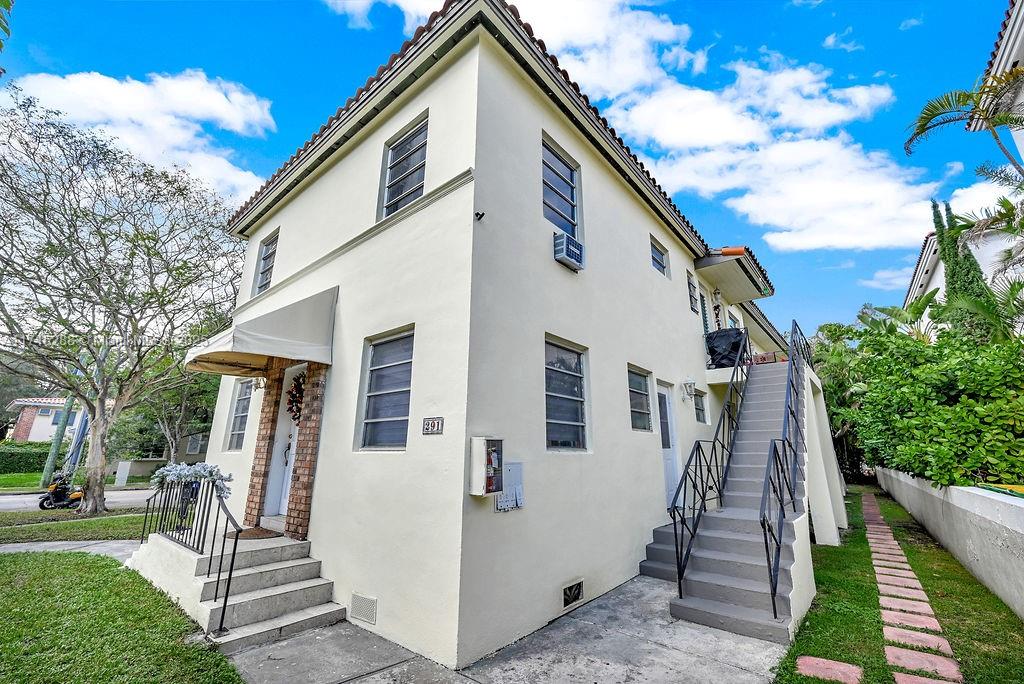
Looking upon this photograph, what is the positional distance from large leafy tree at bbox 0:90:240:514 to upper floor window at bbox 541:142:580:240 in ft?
41.7

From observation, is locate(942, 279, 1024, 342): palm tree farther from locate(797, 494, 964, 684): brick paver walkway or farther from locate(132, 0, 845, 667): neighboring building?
locate(797, 494, 964, 684): brick paver walkway

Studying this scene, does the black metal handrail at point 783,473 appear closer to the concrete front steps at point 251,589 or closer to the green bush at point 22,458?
A: the concrete front steps at point 251,589

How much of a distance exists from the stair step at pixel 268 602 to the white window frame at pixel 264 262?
6565 mm

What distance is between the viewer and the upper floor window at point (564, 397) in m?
5.65

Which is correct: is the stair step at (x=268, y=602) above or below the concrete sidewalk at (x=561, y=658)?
above

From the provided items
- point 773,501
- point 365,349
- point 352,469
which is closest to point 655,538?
point 773,501

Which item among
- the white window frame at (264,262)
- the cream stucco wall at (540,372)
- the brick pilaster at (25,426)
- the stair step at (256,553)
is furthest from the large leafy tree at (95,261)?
the brick pilaster at (25,426)

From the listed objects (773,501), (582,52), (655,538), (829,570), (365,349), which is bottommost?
(829,570)

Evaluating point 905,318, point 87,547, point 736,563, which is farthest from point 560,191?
point 905,318

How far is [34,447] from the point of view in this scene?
30016 mm

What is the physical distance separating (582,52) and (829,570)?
9903 mm

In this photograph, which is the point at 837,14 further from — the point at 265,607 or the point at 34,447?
the point at 34,447

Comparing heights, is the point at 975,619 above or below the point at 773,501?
below

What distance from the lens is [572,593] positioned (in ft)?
17.4
